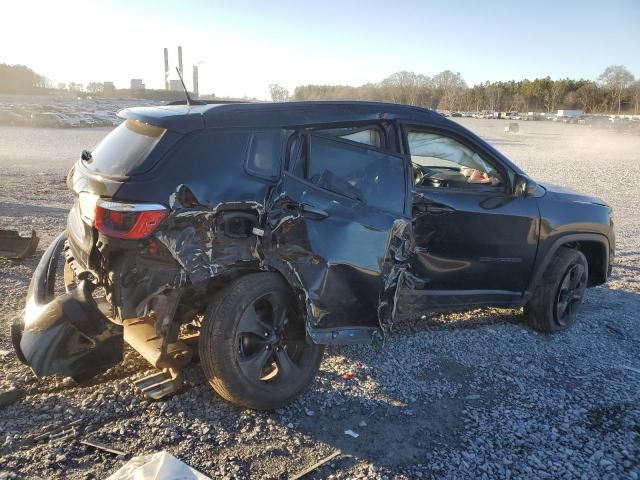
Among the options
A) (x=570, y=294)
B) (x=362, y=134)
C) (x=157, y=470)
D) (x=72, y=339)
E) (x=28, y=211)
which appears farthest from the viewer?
(x=28, y=211)

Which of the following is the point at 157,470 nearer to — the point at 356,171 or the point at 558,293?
the point at 356,171

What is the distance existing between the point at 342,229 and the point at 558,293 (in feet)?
8.54

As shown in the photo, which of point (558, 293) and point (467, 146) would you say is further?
point (558, 293)

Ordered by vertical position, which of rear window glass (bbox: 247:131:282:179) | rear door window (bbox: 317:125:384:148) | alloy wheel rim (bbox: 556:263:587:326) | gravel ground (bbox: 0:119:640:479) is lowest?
gravel ground (bbox: 0:119:640:479)

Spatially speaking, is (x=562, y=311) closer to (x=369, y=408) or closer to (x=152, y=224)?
(x=369, y=408)

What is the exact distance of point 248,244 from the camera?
3.37 metres

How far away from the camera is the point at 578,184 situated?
17.3m

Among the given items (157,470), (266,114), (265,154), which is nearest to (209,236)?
(265,154)

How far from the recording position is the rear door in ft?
11.2

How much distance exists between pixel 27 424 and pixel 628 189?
694 inches

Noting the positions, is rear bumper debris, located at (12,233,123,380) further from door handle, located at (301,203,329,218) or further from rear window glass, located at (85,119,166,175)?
door handle, located at (301,203,329,218)

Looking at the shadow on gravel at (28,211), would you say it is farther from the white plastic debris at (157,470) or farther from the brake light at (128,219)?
the white plastic debris at (157,470)

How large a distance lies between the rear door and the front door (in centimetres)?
41

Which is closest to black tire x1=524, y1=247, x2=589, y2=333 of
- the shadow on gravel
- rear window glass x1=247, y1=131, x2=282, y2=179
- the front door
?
the front door
